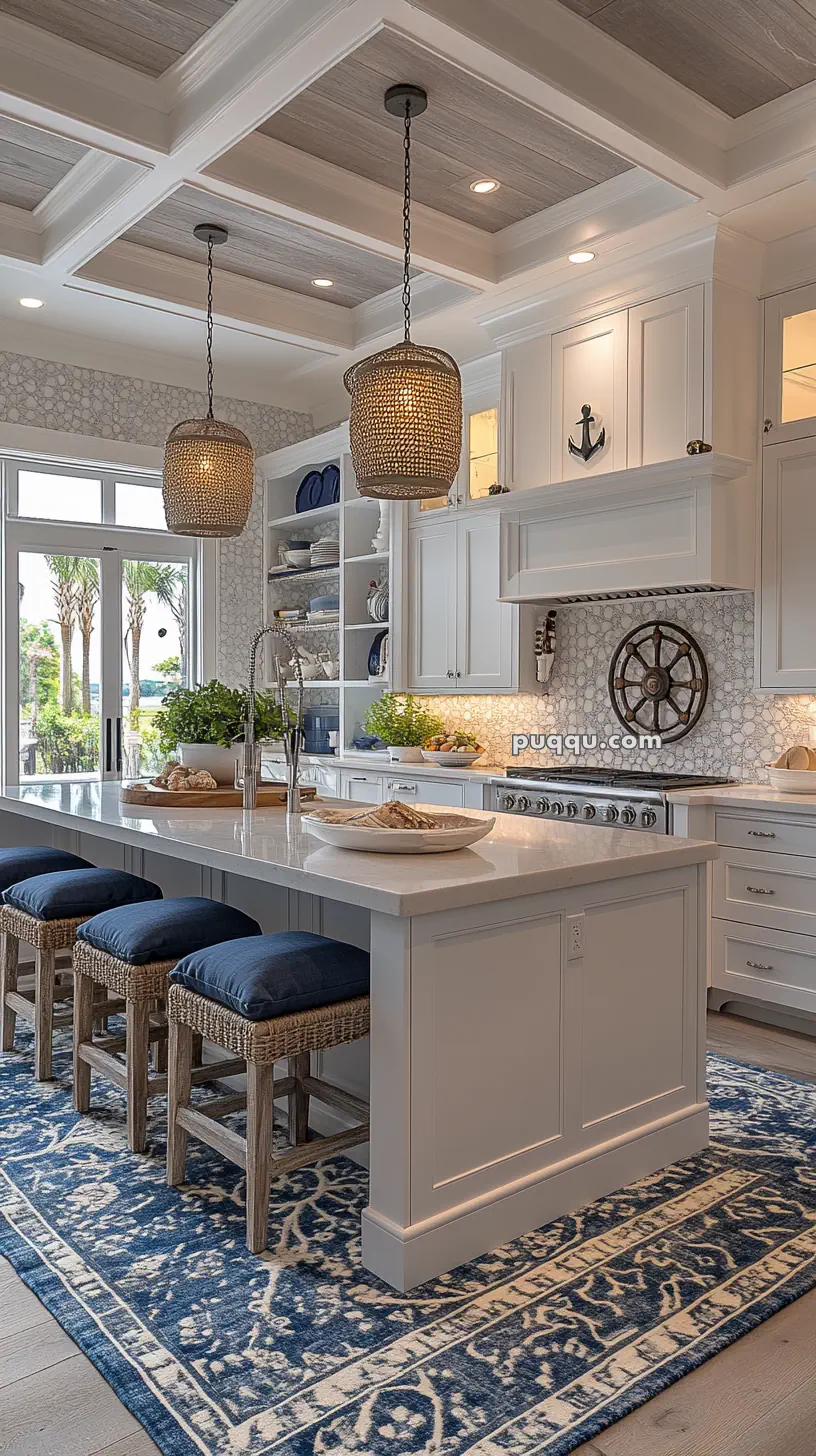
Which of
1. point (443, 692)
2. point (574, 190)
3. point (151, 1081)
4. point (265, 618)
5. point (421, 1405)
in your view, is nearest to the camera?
point (421, 1405)

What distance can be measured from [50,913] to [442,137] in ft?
9.59

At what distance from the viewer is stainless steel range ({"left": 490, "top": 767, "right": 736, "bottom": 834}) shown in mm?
3975

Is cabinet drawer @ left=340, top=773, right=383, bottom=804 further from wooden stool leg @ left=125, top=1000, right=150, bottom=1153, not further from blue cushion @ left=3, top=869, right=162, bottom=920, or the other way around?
wooden stool leg @ left=125, top=1000, right=150, bottom=1153

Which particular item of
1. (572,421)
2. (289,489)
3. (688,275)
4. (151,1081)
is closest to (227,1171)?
(151,1081)

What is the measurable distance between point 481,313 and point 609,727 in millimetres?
2027

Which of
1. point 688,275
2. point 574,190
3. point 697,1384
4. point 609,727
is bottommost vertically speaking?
point 697,1384

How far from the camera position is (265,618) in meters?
6.51

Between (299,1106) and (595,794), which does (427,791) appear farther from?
(299,1106)

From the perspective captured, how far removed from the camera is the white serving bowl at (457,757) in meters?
5.21

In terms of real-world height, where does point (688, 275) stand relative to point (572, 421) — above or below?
above

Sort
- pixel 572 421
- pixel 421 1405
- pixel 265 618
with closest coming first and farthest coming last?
pixel 421 1405
pixel 572 421
pixel 265 618

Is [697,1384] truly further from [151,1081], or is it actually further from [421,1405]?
[151,1081]

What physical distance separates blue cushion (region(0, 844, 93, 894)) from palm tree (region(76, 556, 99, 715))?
2.04m

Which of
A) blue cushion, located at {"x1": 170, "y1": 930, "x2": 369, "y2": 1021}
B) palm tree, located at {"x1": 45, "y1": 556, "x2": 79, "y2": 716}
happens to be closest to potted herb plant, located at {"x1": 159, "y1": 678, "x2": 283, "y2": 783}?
blue cushion, located at {"x1": 170, "y1": 930, "x2": 369, "y2": 1021}
